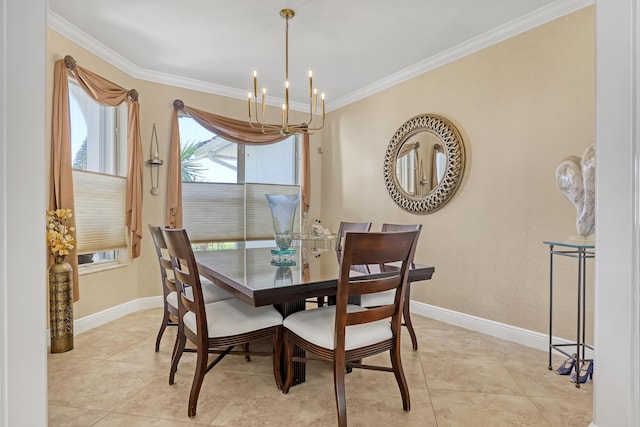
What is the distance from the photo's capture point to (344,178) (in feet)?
15.4

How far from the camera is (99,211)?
127 inches

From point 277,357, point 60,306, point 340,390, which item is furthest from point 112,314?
point 340,390

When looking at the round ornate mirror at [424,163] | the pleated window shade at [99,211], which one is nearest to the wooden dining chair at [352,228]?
the round ornate mirror at [424,163]

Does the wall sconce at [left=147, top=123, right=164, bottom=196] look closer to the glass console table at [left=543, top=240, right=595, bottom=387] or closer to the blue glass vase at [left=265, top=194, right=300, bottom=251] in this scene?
the blue glass vase at [left=265, top=194, right=300, bottom=251]

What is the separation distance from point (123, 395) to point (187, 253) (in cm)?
98

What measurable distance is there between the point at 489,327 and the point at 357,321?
1.94m

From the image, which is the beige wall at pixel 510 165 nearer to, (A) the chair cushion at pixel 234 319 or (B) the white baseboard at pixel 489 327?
(B) the white baseboard at pixel 489 327

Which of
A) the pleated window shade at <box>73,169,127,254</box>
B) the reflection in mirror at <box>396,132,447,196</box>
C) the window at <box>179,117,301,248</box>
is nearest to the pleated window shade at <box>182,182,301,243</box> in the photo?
the window at <box>179,117,301,248</box>

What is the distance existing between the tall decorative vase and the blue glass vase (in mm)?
1685

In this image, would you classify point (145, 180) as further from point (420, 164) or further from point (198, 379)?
point (420, 164)

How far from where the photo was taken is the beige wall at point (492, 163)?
2.54 m

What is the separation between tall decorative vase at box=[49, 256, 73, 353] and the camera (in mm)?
2578
